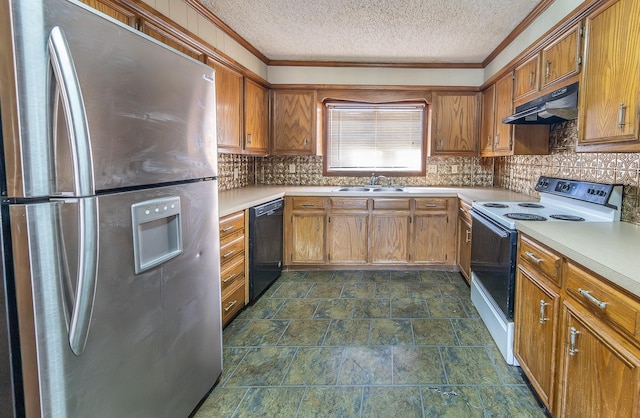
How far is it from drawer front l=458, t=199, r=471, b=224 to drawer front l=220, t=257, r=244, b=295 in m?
2.04

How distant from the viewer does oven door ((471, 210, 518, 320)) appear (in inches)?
82.4

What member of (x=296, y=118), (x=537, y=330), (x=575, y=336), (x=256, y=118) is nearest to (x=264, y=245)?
(x=256, y=118)

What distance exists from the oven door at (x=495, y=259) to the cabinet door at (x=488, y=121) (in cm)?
116

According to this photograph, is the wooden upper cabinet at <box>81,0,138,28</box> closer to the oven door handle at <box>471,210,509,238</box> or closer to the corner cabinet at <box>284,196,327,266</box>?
the corner cabinet at <box>284,196,327,266</box>

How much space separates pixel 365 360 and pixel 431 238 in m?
1.99

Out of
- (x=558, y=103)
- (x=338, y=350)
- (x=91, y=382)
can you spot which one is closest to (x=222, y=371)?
(x=338, y=350)

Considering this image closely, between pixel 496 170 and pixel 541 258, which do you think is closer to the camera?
pixel 541 258

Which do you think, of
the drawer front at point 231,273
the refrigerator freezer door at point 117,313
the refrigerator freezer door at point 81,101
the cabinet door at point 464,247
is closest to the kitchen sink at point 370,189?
the cabinet door at point 464,247

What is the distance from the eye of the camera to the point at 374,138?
447 cm

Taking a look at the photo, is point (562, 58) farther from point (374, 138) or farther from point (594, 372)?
point (374, 138)

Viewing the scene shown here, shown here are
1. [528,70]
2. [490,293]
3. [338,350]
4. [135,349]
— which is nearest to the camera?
[135,349]

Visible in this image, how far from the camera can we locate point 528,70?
2781 millimetres

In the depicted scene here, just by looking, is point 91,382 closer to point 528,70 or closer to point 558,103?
point 558,103

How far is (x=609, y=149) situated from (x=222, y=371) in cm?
223
